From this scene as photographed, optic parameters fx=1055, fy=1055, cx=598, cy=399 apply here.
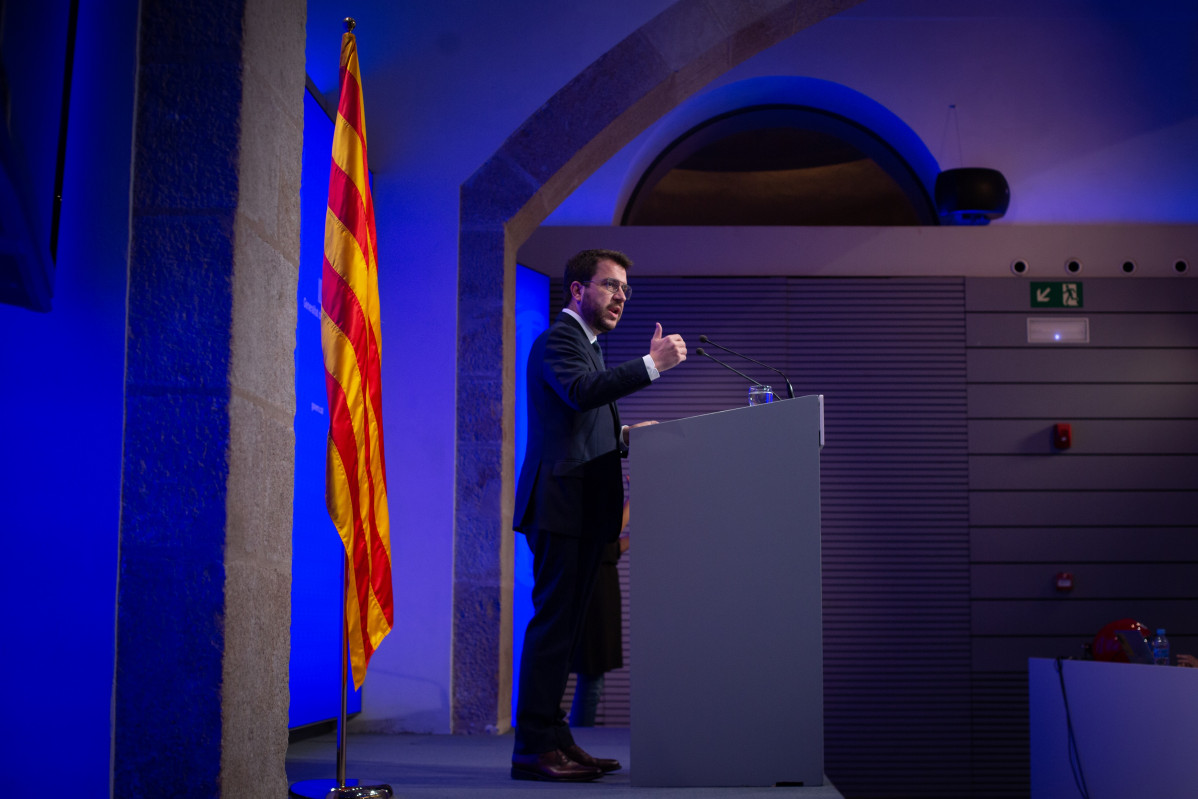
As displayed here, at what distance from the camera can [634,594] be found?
9.88 feet

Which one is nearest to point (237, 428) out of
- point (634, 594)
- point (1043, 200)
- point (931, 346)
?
point (634, 594)

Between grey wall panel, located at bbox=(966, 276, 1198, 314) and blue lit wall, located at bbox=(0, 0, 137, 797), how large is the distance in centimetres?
542

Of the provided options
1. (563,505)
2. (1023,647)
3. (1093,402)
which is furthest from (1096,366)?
(563,505)

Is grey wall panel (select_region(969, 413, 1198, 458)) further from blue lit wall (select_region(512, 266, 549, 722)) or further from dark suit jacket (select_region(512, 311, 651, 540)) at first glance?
dark suit jacket (select_region(512, 311, 651, 540))

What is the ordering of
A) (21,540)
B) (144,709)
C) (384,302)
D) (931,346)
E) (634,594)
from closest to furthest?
(21,540), (144,709), (634,594), (384,302), (931,346)

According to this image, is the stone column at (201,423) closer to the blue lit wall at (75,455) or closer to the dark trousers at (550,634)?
the blue lit wall at (75,455)

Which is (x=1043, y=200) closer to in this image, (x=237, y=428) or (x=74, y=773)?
(x=237, y=428)

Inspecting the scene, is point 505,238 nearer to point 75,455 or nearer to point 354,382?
point 354,382

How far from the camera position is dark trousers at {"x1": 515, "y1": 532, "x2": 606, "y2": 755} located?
9.89 feet

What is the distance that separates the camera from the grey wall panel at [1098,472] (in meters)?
6.09

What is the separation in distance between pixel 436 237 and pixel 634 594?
231 cm

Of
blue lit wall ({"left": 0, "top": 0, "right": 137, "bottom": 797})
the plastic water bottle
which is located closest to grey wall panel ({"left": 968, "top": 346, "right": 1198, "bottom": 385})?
the plastic water bottle

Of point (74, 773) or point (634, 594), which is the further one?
point (634, 594)

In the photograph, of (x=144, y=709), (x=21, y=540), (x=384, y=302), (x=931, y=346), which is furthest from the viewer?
(x=931, y=346)
